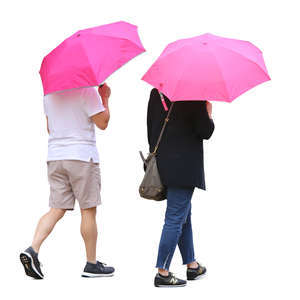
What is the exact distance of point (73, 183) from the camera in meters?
6.64

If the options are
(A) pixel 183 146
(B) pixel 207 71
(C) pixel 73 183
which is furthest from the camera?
Answer: (C) pixel 73 183

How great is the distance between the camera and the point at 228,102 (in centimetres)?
579

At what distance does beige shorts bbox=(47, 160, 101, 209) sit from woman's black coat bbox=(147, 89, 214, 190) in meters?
0.65

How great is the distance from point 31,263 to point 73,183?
0.80m

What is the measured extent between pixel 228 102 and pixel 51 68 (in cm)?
162

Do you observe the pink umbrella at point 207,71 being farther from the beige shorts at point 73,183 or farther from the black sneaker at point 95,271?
the black sneaker at point 95,271

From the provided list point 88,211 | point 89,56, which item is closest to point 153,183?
point 88,211

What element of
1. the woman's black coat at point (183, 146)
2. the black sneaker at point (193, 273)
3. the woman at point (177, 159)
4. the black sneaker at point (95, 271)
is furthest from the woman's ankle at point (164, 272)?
the woman's black coat at point (183, 146)

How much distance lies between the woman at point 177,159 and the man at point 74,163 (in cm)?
53

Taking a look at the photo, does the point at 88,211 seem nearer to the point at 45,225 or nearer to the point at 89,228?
the point at 89,228

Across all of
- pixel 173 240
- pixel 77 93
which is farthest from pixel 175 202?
pixel 77 93

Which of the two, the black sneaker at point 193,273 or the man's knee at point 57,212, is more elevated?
the man's knee at point 57,212

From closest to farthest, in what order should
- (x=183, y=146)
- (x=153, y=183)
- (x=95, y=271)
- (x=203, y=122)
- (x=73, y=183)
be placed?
(x=203, y=122), (x=183, y=146), (x=153, y=183), (x=73, y=183), (x=95, y=271)

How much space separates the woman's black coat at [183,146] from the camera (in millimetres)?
6273
